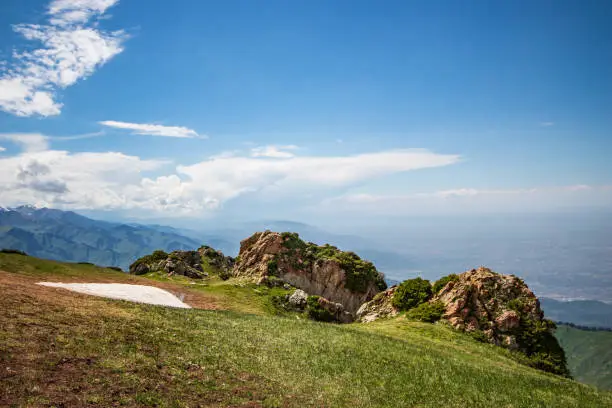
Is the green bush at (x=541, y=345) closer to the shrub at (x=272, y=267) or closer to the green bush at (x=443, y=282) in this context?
the green bush at (x=443, y=282)

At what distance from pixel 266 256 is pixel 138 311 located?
44.0 m

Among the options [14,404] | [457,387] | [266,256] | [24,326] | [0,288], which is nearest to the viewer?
[14,404]

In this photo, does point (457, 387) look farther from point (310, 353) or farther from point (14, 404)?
point (14, 404)

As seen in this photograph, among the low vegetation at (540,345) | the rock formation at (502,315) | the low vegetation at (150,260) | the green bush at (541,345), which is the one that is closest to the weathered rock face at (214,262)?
the low vegetation at (150,260)

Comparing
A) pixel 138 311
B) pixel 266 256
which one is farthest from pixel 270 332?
pixel 266 256

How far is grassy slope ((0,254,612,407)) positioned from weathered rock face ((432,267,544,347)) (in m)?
7.49

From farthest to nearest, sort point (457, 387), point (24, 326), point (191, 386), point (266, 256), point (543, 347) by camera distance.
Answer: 1. point (266, 256)
2. point (543, 347)
3. point (457, 387)
4. point (24, 326)
5. point (191, 386)

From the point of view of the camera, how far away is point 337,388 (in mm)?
21953

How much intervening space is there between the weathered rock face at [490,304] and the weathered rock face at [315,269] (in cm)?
2636

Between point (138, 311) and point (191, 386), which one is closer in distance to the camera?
point (191, 386)

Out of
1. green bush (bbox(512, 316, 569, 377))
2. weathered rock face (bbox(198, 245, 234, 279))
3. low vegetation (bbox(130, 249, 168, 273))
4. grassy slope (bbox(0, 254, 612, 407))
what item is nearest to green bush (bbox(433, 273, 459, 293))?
green bush (bbox(512, 316, 569, 377))

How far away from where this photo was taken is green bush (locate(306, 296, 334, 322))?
55.5 m

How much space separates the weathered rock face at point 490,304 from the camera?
43250mm

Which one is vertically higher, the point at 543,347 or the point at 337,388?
the point at 337,388
